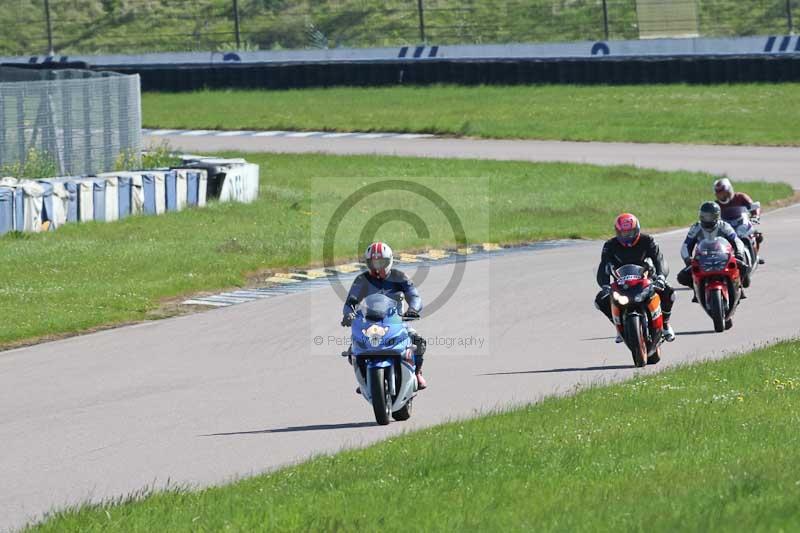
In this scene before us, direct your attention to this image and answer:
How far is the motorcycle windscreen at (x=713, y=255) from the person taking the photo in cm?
1616

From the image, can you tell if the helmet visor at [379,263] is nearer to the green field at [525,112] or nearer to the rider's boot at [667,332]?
the rider's boot at [667,332]

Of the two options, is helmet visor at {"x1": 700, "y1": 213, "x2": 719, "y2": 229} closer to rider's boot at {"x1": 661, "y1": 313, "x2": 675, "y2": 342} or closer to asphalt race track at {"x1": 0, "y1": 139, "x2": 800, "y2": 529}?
asphalt race track at {"x1": 0, "y1": 139, "x2": 800, "y2": 529}

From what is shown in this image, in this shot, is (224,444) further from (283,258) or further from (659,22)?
(659,22)

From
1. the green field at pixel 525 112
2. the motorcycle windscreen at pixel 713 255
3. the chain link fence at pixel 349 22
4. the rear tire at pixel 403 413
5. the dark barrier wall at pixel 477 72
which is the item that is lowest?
the rear tire at pixel 403 413

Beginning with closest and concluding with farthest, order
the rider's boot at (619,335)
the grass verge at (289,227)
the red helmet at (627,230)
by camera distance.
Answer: the rider's boot at (619,335)
the red helmet at (627,230)
the grass verge at (289,227)

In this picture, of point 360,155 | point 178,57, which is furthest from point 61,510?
point 178,57

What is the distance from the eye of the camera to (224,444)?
436 inches

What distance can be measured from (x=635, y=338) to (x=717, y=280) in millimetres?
2493

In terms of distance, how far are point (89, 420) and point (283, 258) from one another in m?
10.4

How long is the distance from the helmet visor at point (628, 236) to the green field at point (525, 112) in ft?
85.9

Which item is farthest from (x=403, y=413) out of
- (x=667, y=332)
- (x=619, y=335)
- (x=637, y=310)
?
(x=667, y=332)

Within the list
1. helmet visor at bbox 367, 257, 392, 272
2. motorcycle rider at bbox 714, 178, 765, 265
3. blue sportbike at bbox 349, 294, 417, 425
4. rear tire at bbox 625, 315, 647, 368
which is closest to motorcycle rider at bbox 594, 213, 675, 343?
rear tire at bbox 625, 315, 647, 368

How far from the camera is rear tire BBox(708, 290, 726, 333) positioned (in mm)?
15914

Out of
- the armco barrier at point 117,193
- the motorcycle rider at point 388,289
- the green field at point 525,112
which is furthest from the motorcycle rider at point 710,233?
the green field at point 525,112
